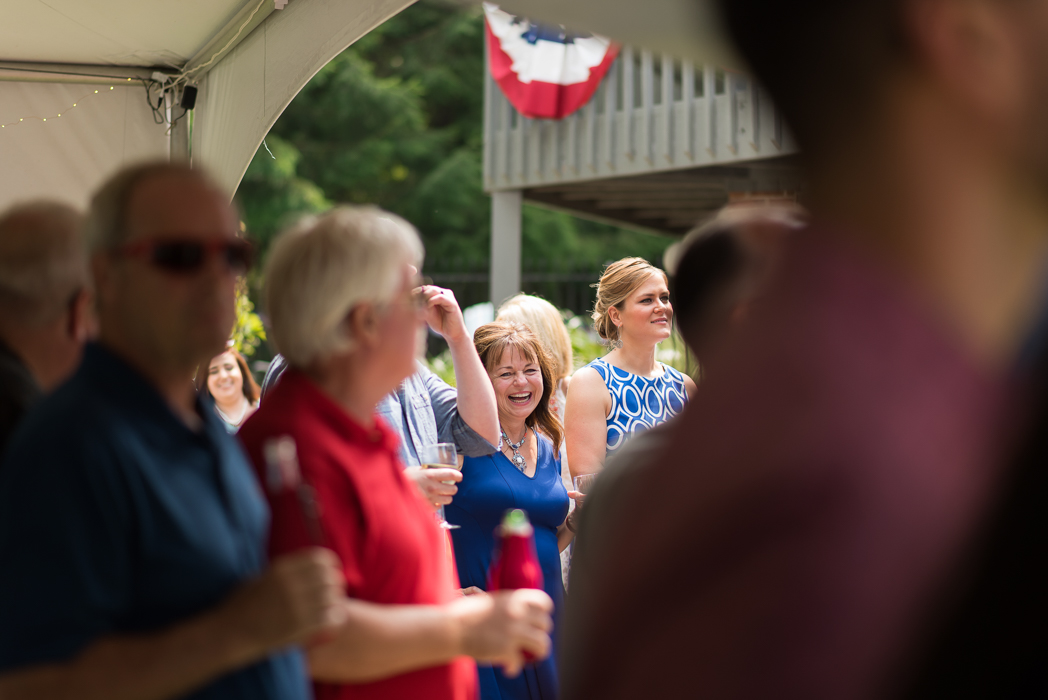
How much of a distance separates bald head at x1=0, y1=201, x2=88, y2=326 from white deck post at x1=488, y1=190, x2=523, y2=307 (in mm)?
10579

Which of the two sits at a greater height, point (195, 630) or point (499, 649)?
point (195, 630)

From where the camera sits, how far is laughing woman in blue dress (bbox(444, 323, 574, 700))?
3078 millimetres

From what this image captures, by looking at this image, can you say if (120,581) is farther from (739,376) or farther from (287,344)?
(739,376)

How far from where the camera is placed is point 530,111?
1095 centimetres

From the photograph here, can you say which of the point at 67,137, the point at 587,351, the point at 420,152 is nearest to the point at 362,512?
the point at 67,137

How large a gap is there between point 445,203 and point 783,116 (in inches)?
803

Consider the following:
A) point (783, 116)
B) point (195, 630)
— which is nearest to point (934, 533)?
point (783, 116)

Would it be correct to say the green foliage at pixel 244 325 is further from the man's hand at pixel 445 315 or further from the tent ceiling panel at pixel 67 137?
the man's hand at pixel 445 315

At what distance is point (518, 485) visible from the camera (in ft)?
11.2

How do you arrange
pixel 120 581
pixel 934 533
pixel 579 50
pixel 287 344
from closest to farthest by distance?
pixel 934 533
pixel 120 581
pixel 287 344
pixel 579 50

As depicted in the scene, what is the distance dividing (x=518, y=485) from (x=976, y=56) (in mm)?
3023

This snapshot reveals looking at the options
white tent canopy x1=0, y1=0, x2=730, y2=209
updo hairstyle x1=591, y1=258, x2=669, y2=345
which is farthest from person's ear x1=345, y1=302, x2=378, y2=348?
updo hairstyle x1=591, y1=258, x2=669, y2=345

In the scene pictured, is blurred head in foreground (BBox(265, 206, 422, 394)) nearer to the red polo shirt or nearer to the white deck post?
the red polo shirt

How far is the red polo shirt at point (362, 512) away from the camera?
1575 millimetres
